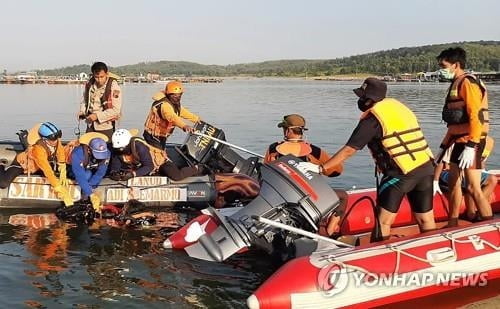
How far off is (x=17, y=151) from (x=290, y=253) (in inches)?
223

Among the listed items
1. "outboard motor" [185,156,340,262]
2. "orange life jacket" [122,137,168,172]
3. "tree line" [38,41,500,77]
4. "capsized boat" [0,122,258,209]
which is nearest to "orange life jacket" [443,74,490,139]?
"outboard motor" [185,156,340,262]

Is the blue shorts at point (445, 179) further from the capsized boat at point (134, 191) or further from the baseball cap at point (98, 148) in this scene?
the baseball cap at point (98, 148)

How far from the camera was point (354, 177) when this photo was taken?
12141mm

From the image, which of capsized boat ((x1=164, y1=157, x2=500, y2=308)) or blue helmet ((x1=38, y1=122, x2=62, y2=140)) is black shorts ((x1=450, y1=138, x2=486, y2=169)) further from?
blue helmet ((x1=38, y1=122, x2=62, y2=140))

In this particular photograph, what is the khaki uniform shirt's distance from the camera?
9062 millimetres

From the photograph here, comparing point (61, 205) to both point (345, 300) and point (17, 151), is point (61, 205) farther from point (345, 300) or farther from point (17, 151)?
point (345, 300)

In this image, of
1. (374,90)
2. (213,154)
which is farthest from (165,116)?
(374,90)

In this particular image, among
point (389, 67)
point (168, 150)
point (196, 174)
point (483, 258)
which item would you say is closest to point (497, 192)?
point (483, 258)

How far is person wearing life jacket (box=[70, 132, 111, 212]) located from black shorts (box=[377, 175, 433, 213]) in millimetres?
4157

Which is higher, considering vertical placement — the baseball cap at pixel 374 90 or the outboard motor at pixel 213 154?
the baseball cap at pixel 374 90

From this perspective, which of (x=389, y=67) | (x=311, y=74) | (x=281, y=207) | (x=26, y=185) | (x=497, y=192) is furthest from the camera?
(x=311, y=74)

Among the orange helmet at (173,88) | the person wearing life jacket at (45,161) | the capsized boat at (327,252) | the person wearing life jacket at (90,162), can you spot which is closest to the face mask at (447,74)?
the capsized boat at (327,252)

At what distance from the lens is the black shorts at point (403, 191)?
523 centimetres

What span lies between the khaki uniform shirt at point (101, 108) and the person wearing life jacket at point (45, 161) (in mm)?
960
